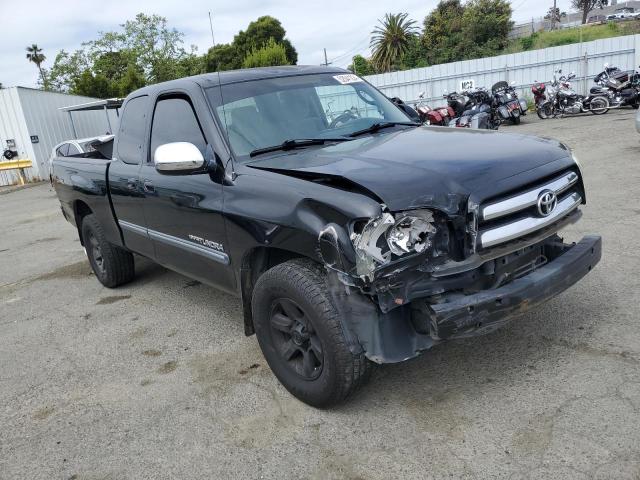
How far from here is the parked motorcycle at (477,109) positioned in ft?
42.2

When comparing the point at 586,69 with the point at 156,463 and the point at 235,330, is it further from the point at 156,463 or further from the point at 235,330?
the point at 156,463

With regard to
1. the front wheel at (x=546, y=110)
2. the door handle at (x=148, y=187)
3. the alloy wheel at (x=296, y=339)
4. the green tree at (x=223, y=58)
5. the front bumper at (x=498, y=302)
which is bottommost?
the front wheel at (x=546, y=110)

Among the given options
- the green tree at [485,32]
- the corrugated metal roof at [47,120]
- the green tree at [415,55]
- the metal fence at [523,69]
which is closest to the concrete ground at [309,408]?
the corrugated metal roof at [47,120]

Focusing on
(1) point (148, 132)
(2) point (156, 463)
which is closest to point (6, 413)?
(2) point (156, 463)

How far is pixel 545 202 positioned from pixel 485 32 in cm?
4421

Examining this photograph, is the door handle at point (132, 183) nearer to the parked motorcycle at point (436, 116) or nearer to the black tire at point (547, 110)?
the parked motorcycle at point (436, 116)

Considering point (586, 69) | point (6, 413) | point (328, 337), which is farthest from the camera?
point (586, 69)

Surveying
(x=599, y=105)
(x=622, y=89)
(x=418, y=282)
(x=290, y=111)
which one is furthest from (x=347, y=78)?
(x=622, y=89)

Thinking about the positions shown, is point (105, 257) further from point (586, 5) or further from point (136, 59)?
point (586, 5)

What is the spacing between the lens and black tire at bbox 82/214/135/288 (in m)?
5.41

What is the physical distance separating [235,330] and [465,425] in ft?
6.81

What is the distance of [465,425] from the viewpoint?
8.98 feet

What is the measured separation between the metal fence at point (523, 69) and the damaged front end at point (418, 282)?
64.4ft

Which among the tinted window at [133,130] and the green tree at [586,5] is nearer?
the tinted window at [133,130]
